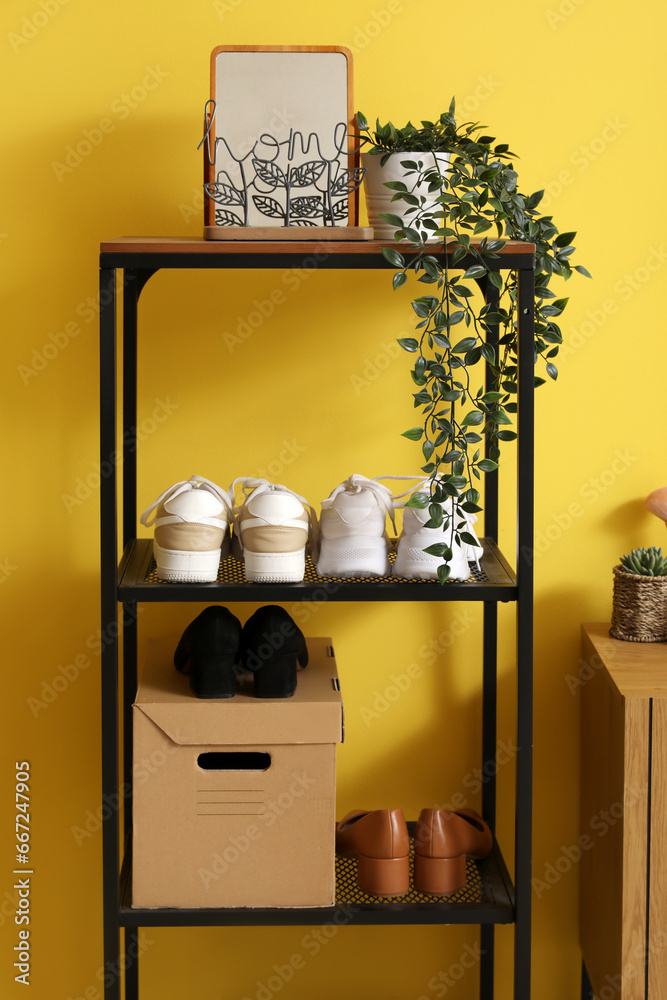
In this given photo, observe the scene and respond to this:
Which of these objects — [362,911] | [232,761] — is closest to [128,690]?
[232,761]

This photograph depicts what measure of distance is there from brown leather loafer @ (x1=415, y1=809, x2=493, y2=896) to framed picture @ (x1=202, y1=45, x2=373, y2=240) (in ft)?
3.35

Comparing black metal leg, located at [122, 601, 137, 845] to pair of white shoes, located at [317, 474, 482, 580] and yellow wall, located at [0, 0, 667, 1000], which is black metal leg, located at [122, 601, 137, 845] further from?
pair of white shoes, located at [317, 474, 482, 580]

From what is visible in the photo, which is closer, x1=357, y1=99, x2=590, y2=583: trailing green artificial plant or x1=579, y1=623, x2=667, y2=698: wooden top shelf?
x1=357, y1=99, x2=590, y2=583: trailing green artificial plant

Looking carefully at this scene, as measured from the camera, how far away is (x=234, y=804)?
59.1 inches

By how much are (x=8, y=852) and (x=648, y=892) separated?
48.7 inches

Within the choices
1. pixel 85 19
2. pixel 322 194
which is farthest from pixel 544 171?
pixel 85 19

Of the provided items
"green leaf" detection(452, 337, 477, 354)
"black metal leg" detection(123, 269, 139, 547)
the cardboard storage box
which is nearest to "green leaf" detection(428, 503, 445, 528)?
"green leaf" detection(452, 337, 477, 354)

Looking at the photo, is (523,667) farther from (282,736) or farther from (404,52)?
(404,52)

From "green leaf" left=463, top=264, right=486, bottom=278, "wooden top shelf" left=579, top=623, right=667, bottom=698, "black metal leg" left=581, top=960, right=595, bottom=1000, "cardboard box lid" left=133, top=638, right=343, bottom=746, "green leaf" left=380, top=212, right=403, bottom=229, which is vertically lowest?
"black metal leg" left=581, top=960, right=595, bottom=1000

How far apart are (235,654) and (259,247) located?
2.11 ft

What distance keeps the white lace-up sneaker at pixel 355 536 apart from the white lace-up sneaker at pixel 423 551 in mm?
34

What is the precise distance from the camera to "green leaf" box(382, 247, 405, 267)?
139cm

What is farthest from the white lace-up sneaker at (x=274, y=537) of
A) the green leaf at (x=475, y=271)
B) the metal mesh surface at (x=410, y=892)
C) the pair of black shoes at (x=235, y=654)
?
the metal mesh surface at (x=410, y=892)

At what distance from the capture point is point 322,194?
63.3 inches
